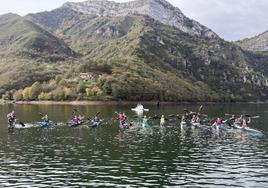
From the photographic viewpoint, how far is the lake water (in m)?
46.4

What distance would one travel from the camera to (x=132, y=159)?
194ft

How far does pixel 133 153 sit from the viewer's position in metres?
64.2

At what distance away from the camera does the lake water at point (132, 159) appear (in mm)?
46375

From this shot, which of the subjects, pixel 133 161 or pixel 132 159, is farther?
pixel 132 159

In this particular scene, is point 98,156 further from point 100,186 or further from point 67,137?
point 67,137

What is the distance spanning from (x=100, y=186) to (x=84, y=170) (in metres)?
7.96

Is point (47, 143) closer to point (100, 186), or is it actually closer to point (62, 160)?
point (62, 160)

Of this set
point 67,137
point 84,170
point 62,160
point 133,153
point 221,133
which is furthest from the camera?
point 221,133

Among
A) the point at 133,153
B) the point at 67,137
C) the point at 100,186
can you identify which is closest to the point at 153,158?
the point at 133,153

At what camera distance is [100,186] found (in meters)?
44.0

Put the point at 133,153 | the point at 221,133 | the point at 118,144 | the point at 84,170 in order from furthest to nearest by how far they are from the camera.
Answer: the point at 221,133
the point at 118,144
the point at 133,153
the point at 84,170

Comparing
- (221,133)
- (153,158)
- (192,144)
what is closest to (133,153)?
(153,158)

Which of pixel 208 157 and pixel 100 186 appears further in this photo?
pixel 208 157

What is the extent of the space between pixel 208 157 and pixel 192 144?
47.8ft
